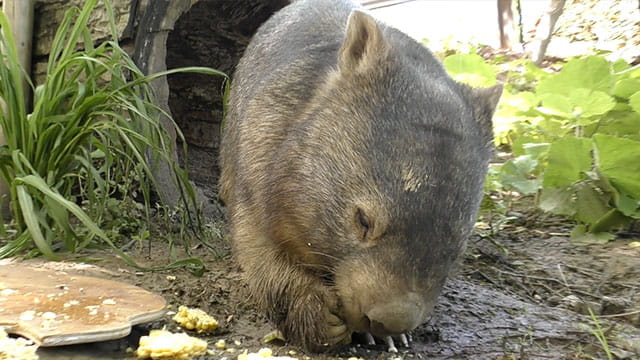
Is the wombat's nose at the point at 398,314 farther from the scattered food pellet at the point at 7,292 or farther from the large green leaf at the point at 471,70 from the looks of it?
the large green leaf at the point at 471,70

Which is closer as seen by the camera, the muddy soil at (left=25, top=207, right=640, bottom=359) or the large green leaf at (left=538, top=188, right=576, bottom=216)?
the muddy soil at (left=25, top=207, right=640, bottom=359)

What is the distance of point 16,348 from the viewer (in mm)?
1938

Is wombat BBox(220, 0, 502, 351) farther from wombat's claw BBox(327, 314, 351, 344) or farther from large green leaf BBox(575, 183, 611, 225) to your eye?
large green leaf BBox(575, 183, 611, 225)

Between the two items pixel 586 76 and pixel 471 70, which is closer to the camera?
pixel 586 76

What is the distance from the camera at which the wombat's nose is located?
2033 millimetres

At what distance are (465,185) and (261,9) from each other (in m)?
2.87

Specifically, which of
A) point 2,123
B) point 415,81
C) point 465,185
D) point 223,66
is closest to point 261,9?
point 223,66

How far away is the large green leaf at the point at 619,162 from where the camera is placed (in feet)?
11.9

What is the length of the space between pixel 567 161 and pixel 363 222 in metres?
1.99

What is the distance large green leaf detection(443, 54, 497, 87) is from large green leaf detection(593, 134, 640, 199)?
3.83ft

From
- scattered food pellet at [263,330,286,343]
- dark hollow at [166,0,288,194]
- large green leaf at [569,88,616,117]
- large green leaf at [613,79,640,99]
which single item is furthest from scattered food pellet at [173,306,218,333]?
large green leaf at [613,79,640,99]

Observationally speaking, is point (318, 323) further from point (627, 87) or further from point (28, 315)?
point (627, 87)

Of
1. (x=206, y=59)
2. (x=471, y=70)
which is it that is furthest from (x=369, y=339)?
(x=206, y=59)

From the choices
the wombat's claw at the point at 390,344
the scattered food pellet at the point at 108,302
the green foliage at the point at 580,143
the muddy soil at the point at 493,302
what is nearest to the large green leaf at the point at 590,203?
the green foliage at the point at 580,143
